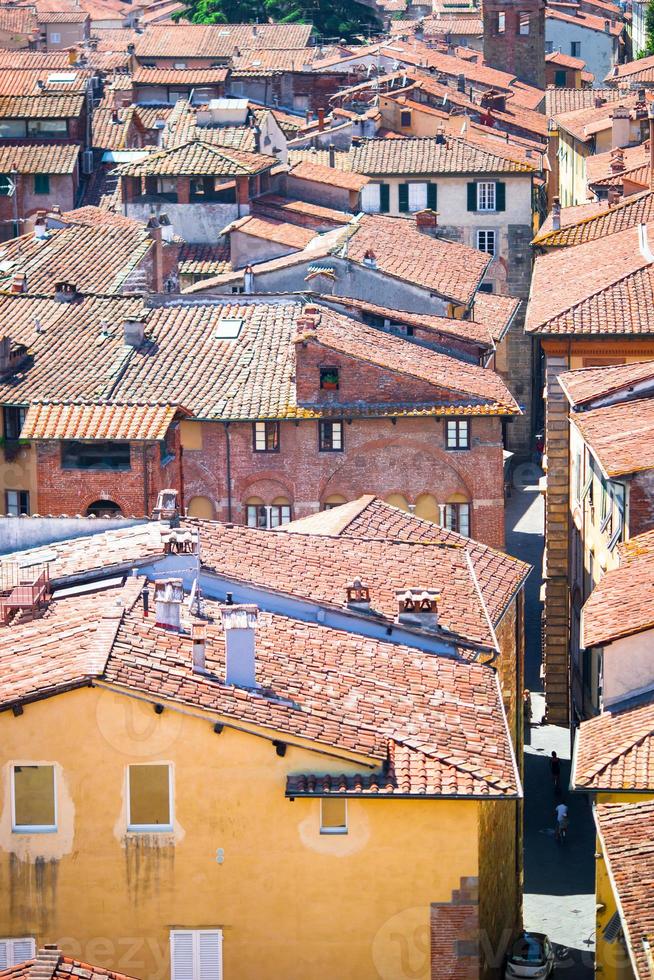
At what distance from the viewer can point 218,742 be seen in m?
30.1

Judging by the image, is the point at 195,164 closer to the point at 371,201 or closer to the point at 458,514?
the point at 371,201

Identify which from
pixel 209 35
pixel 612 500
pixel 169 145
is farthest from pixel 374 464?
pixel 209 35

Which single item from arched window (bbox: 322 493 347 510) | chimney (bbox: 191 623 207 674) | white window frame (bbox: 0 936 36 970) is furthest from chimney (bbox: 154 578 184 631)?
arched window (bbox: 322 493 347 510)

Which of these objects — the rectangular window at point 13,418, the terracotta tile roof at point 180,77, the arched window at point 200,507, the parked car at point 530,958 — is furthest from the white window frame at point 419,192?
the parked car at point 530,958

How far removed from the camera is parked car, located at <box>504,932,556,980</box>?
3516 cm

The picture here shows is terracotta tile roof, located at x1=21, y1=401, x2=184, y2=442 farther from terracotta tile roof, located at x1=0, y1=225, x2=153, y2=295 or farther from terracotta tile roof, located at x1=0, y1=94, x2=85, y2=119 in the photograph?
terracotta tile roof, located at x1=0, y1=94, x2=85, y2=119

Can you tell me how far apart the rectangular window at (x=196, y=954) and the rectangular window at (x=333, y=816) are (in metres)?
1.87

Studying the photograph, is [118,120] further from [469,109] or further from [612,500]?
[612,500]

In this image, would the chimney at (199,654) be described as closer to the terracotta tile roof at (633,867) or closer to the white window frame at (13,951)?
the white window frame at (13,951)

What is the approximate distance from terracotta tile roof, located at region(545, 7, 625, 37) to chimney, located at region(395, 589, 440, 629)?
11392cm

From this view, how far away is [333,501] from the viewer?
189 ft

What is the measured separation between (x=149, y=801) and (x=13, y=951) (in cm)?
247

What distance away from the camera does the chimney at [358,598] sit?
37438 millimetres

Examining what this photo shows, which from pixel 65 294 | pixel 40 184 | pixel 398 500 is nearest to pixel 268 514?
pixel 398 500
